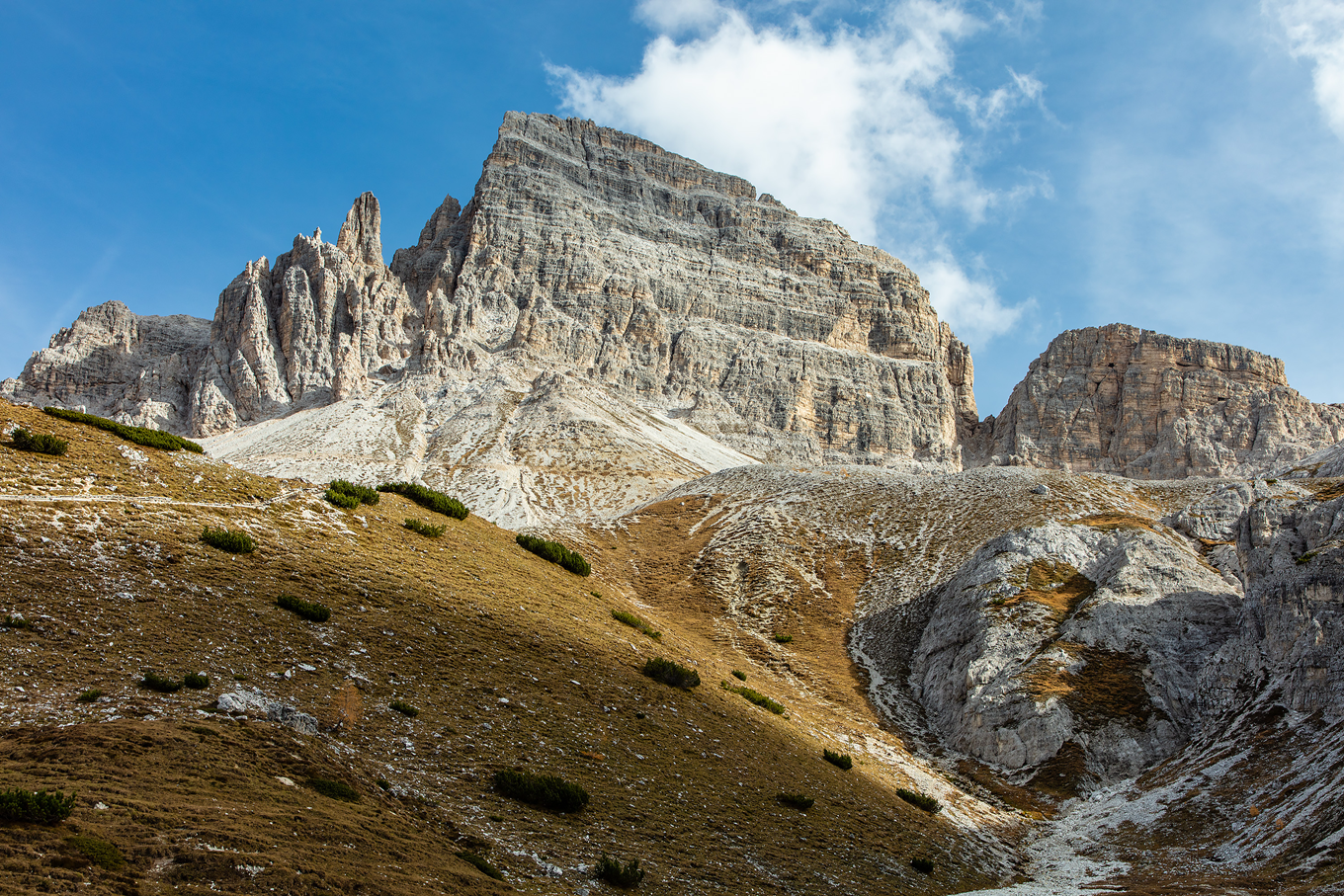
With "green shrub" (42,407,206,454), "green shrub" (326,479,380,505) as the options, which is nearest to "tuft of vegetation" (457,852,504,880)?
"green shrub" (326,479,380,505)

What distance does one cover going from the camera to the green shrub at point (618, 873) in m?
13.4

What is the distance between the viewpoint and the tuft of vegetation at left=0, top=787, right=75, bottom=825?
343 inches

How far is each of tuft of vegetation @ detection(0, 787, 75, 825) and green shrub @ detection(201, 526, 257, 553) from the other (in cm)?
1278

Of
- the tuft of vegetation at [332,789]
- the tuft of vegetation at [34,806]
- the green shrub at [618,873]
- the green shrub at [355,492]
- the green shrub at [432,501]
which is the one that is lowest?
the green shrub at [618,873]

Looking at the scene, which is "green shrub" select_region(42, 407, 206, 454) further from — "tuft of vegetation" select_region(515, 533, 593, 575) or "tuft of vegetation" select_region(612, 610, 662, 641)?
"tuft of vegetation" select_region(612, 610, 662, 641)

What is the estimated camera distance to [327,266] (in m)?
170

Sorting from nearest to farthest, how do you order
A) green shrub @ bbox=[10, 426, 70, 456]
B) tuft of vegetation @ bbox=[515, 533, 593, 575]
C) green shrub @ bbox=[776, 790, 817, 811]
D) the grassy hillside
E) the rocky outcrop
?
the grassy hillside
green shrub @ bbox=[776, 790, 817, 811]
green shrub @ bbox=[10, 426, 70, 456]
tuft of vegetation @ bbox=[515, 533, 593, 575]
the rocky outcrop

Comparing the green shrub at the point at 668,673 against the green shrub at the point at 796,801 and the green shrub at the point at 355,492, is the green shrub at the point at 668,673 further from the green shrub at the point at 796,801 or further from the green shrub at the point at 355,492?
the green shrub at the point at 355,492

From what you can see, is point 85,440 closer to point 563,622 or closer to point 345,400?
point 563,622

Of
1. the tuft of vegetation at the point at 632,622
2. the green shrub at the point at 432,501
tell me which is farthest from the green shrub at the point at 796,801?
the green shrub at the point at 432,501

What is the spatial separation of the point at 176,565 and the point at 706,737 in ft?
51.5

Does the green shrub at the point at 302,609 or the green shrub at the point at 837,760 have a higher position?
the green shrub at the point at 302,609

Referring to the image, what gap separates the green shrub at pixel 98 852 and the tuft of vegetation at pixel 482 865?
512 centimetres

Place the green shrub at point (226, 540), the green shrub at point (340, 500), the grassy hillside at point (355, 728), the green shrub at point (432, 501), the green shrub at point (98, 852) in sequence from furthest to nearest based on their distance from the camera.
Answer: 1. the green shrub at point (432, 501)
2. the green shrub at point (340, 500)
3. the green shrub at point (226, 540)
4. the grassy hillside at point (355, 728)
5. the green shrub at point (98, 852)
